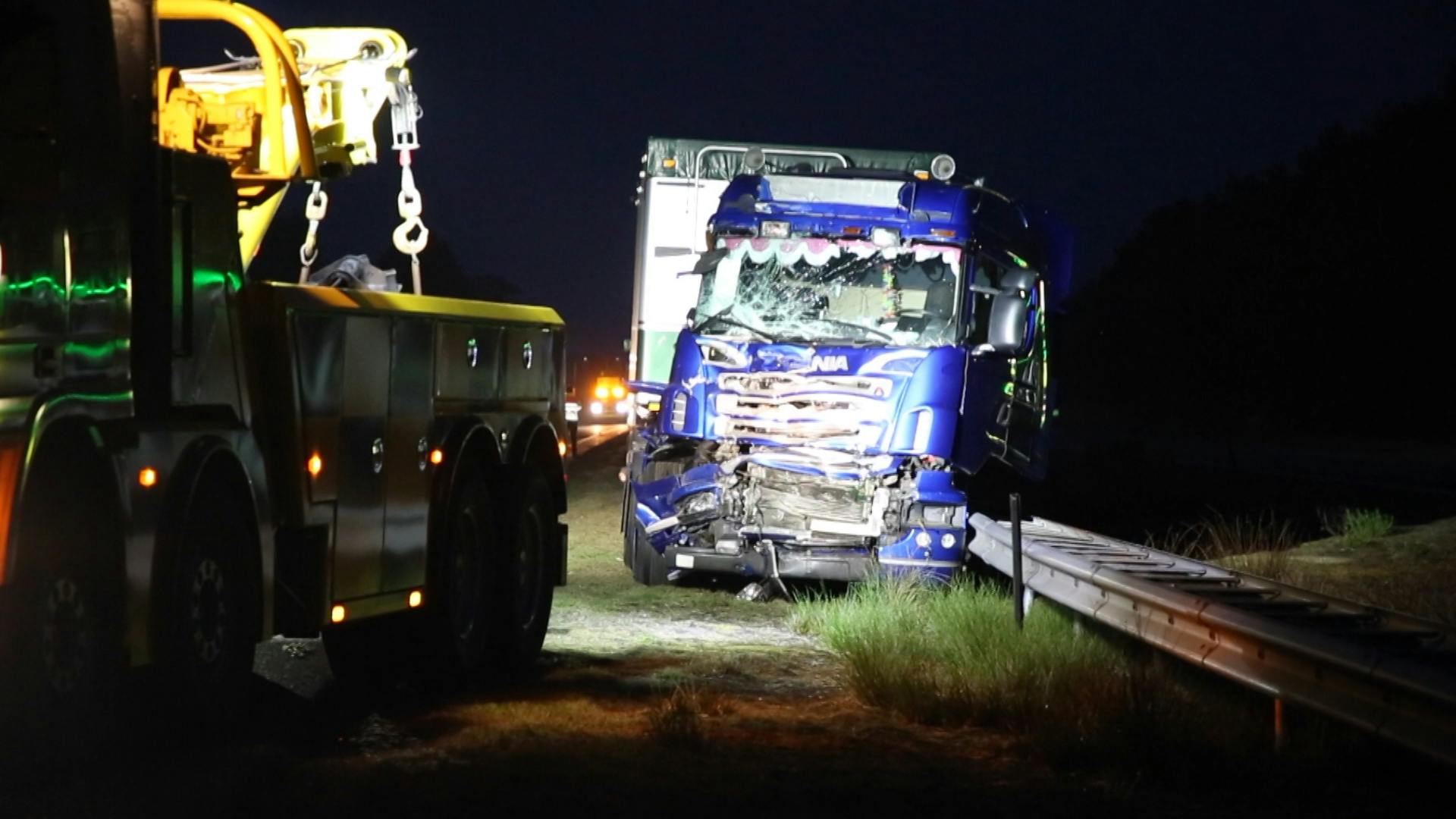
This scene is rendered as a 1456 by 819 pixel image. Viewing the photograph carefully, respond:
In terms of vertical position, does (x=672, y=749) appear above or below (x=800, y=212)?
below

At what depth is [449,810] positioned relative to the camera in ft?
25.6

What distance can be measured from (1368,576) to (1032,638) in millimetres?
5590

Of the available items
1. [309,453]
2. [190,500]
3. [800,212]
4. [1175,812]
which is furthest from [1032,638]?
[800,212]

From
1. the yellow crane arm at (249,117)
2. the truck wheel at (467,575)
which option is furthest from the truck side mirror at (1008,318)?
the yellow crane arm at (249,117)

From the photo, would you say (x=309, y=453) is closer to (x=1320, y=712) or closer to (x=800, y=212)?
(x=1320, y=712)

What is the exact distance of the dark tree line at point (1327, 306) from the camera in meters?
49.9

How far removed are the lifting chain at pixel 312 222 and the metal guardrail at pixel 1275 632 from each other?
4572 mm

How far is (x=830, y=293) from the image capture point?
681 inches

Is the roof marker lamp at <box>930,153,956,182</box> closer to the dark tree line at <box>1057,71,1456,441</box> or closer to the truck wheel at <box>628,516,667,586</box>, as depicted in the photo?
the truck wheel at <box>628,516,667,586</box>

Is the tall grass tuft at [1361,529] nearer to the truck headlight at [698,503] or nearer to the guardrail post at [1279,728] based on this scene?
the truck headlight at [698,503]

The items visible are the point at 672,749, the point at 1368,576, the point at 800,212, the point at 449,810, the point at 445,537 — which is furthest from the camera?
the point at 800,212

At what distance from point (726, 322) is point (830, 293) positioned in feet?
2.84

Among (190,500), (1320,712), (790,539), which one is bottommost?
(790,539)

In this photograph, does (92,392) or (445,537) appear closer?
(92,392)
